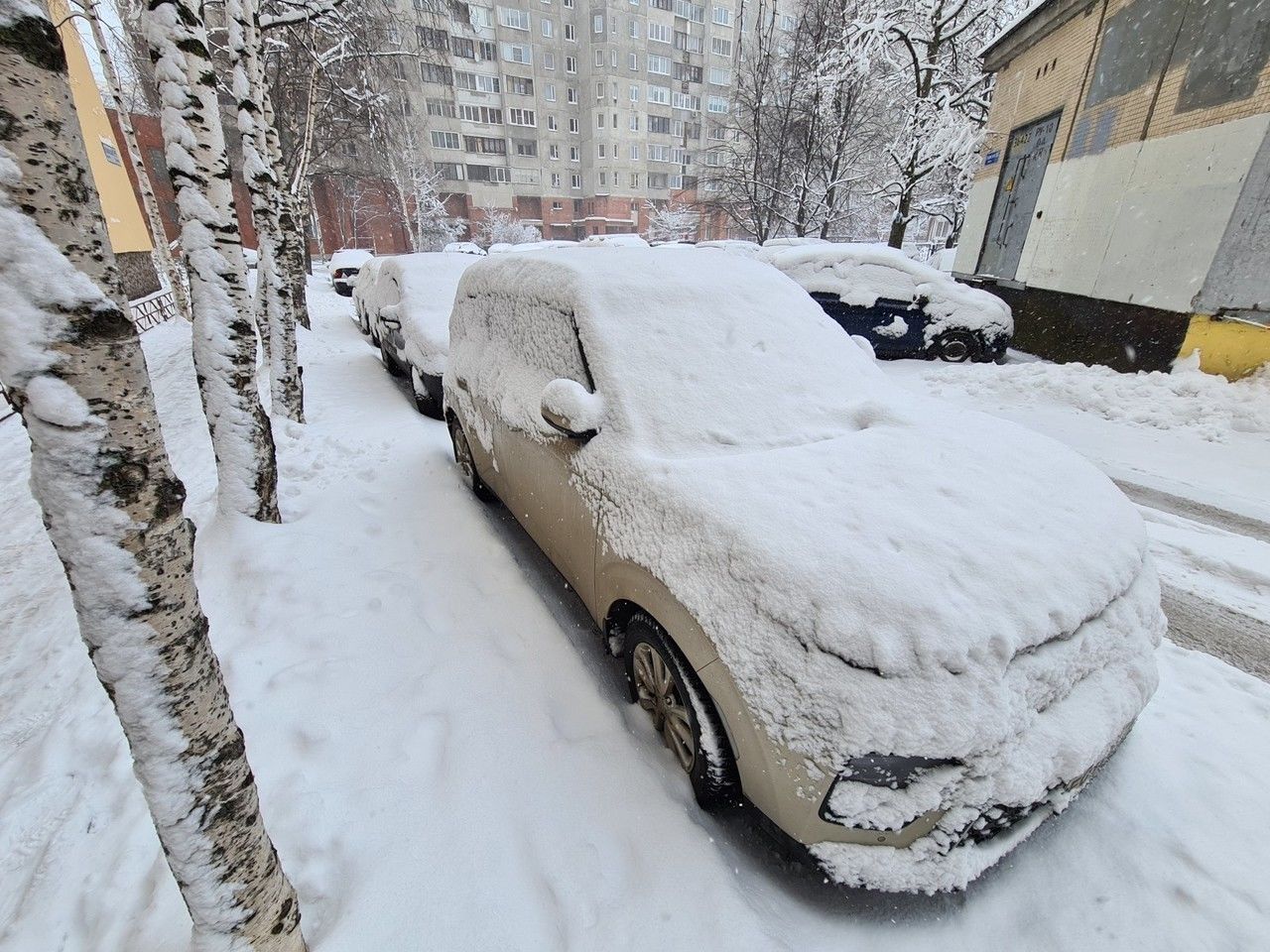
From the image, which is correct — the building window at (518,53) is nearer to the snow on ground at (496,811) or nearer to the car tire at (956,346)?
the car tire at (956,346)

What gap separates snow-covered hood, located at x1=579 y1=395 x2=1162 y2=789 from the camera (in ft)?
5.03

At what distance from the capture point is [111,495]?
3.53ft

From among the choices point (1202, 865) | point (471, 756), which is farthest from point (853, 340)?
point (471, 756)

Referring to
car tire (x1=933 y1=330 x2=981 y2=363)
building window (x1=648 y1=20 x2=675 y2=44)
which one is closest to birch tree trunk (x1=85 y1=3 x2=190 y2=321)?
car tire (x1=933 y1=330 x2=981 y2=363)

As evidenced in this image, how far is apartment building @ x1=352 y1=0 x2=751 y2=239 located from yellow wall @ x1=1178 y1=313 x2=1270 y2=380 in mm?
42257

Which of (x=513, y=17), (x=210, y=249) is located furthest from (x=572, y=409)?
(x=513, y=17)

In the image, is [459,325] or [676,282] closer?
[676,282]

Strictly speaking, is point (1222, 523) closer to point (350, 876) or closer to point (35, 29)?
point (350, 876)

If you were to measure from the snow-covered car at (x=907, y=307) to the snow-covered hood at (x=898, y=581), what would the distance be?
22.4ft

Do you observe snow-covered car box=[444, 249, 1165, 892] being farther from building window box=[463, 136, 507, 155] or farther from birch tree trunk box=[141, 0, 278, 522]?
building window box=[463, 136, 507, 155]

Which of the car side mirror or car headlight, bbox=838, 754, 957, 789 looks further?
the car side mirror

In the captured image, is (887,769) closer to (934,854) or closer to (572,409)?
(934,854)

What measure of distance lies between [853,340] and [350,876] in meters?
3.53

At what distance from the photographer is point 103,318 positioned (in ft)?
3.36
